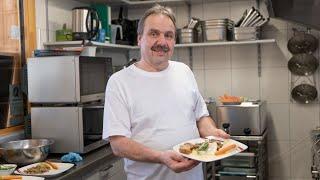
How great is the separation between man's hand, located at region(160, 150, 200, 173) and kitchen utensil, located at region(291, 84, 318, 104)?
86.7 inches

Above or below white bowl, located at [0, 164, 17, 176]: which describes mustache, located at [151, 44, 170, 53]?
above

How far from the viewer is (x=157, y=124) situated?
4.95ft

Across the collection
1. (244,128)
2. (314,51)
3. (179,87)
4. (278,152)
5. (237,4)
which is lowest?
(278,152)

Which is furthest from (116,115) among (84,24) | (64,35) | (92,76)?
(64,35)

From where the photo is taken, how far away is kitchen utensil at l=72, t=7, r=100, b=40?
2.64 meters

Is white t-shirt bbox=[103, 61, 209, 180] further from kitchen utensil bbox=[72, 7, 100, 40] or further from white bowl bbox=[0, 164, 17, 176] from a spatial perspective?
kitchen utensil bbox=[72, 7, 100, 40]

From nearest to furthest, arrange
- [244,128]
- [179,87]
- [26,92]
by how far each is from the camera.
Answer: [179,87] → [26,92] → [244,128]

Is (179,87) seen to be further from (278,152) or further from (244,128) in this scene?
(278,152)

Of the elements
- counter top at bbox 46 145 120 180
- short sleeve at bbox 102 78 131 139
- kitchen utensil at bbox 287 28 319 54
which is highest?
kitchen utensil at bbox 287 28 319 54

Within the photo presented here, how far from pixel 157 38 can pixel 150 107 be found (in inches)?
10.7

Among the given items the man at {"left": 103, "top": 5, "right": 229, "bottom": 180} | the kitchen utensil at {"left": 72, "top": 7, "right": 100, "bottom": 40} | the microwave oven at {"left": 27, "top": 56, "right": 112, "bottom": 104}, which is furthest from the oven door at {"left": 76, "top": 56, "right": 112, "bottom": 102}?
the man at {"left": 103, "top": 5, "right": 229, "bottom": 180}

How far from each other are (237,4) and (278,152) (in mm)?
1347

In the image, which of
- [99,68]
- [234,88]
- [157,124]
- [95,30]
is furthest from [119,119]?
[234,88]

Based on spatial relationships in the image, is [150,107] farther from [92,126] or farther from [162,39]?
[92,126]
